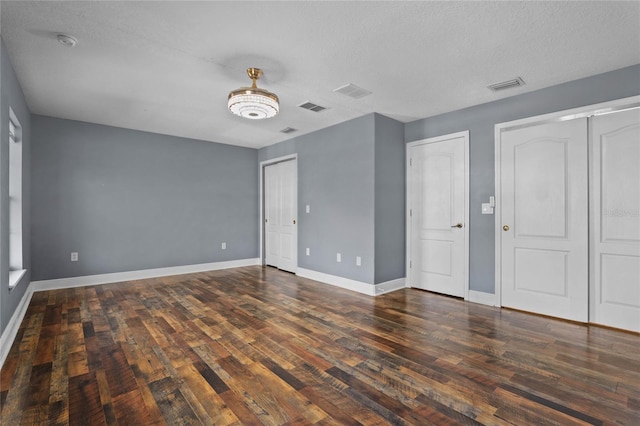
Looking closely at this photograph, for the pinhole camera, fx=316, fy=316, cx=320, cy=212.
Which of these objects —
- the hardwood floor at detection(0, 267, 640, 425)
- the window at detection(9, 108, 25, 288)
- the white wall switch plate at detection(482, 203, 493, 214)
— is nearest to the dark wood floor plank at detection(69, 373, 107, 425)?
the hardwood floor at detection(0, 267, 640, 425)

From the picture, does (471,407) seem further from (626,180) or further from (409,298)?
(626,180)

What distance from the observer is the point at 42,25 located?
233cm

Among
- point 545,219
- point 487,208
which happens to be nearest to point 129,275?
point 487,208

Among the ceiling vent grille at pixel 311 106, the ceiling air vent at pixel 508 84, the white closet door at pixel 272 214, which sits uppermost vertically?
the ceiling vent grille at pixel 311 106

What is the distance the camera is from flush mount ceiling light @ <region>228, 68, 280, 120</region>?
2.88 m

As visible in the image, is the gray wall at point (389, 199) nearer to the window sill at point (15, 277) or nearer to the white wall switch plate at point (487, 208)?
the white wall switch plate at point (487, 208)

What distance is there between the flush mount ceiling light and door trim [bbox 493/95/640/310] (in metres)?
2.71

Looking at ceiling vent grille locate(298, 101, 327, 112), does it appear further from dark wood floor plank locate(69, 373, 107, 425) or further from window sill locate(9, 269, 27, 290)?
window sill locate(9, 269, 27, 290)

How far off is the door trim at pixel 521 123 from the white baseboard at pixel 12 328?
4735 mm

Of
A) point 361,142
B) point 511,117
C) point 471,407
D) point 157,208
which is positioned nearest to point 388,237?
point 361,142

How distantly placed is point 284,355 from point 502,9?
2962 mm

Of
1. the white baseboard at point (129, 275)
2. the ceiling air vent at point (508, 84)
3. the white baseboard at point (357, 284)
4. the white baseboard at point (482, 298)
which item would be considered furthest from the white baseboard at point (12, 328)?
the ceiling air vent at point (508, 84)

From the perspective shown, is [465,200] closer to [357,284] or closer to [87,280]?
[357,284]

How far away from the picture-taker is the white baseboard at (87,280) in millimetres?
2660
